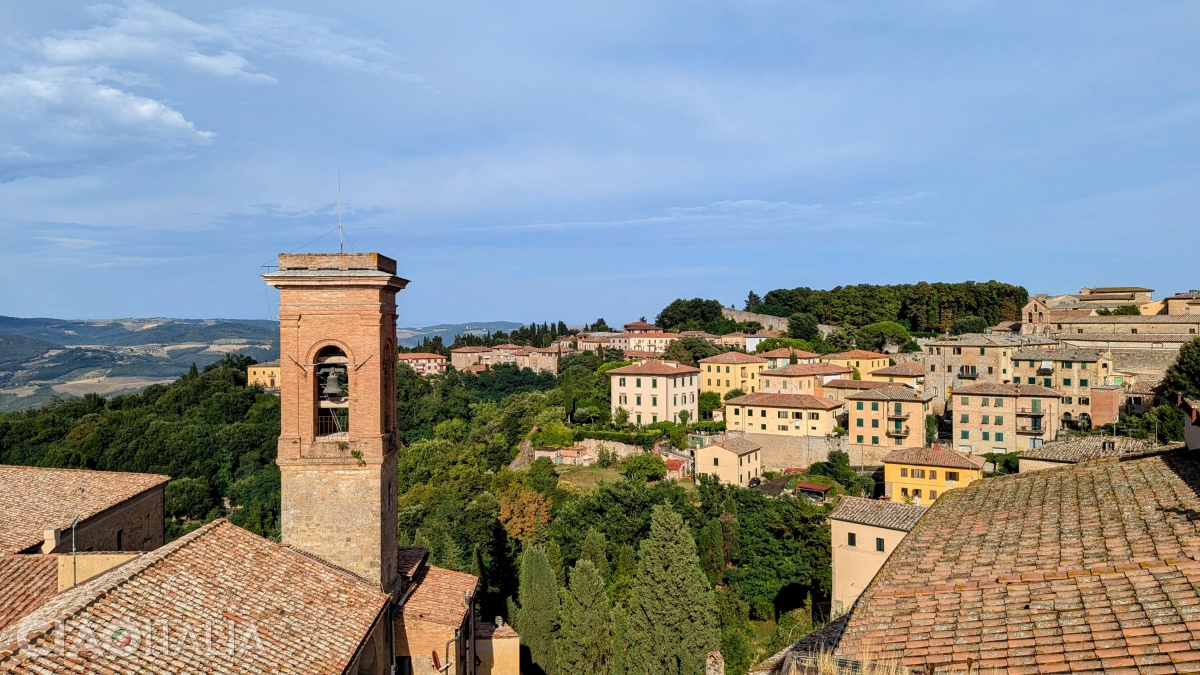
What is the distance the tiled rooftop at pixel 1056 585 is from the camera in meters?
3.96

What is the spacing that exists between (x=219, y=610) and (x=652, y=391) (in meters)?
44.5

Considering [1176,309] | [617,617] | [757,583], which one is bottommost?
[757,583]

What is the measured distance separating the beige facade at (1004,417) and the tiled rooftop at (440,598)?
3968 centimetres

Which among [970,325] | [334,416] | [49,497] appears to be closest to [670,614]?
[334,416]

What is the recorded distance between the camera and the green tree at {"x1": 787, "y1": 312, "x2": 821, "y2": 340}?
80.5m

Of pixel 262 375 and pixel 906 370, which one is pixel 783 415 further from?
pixel 262 375

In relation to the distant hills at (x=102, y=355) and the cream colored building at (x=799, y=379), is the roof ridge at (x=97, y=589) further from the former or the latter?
the distant hills at (x=102, y=355)

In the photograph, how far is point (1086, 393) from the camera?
149ft

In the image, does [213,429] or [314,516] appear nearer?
[314,516]

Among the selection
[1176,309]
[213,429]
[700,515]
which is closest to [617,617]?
[700,515]

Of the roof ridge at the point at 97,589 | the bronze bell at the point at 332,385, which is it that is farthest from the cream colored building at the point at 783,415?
the roof ridge at the point at 97,589

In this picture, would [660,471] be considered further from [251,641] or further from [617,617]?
[251,641]

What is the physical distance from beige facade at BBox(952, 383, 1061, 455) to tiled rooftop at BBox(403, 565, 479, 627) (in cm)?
3968

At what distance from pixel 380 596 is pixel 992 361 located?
53110mm
